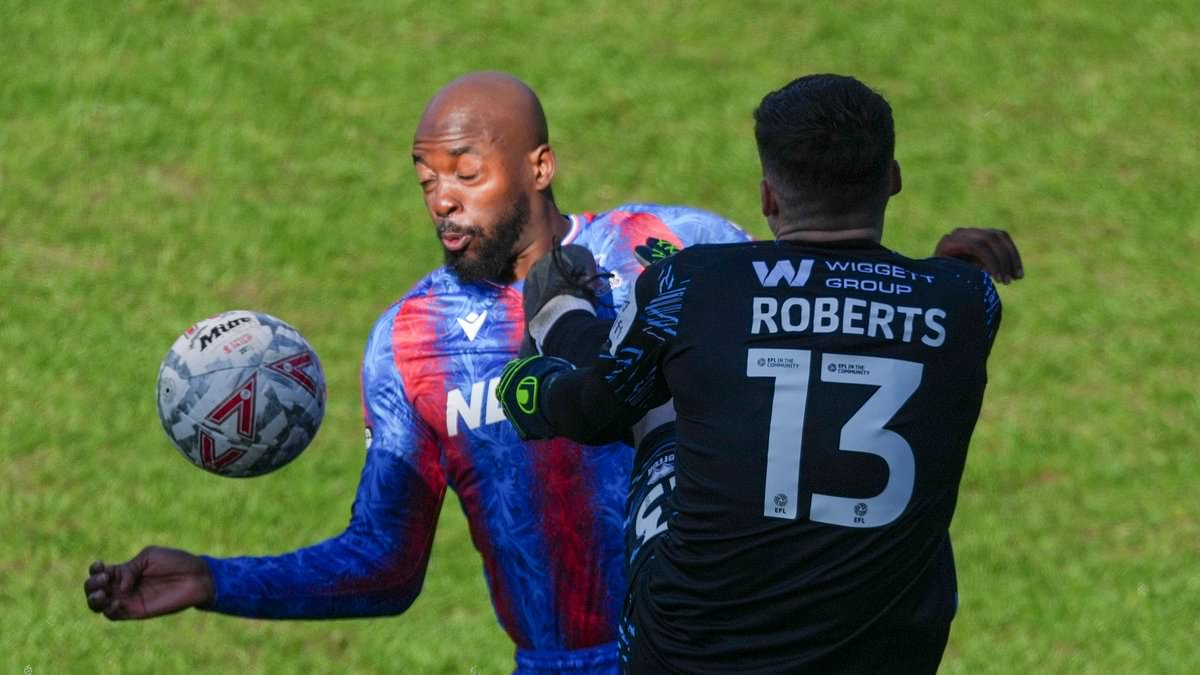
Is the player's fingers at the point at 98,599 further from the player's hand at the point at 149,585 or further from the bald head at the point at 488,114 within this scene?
the bald head at the point at 488,114

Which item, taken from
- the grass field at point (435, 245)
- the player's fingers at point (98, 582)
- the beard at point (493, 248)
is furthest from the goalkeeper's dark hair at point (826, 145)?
the grass field at point (435, 245)

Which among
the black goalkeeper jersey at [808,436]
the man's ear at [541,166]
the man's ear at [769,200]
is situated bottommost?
the black goalkeeper jersey at [808,436]

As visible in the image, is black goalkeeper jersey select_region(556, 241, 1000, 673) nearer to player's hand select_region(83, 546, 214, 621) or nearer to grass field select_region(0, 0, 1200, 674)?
player's hand select_region(83, 546, 214, 621)

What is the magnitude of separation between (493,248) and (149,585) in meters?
1.70

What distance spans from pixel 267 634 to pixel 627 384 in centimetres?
699

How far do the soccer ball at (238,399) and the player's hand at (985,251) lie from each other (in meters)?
2.49

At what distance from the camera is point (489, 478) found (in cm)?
702

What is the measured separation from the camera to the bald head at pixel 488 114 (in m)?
7.09

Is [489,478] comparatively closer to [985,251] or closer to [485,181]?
[485,181]

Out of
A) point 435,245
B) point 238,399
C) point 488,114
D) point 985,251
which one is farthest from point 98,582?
point 435,245

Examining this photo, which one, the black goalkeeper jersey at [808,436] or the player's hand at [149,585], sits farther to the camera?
the player's hand at [149,585]

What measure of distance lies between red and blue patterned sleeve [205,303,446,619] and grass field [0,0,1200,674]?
4.23 metres

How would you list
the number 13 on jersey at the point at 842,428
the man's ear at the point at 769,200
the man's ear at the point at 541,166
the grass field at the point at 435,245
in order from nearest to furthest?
the number 13 on jersey at the point at 842,428 → the man's ear at the point at 769,200 → the man's ear at the point at 541,166 → the grass field at the point at 435,245

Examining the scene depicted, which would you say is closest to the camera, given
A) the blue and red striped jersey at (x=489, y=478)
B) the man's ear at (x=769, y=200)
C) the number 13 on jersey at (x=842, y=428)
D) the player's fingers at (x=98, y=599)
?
the number 13 on jersey at (x=842, y=428)
